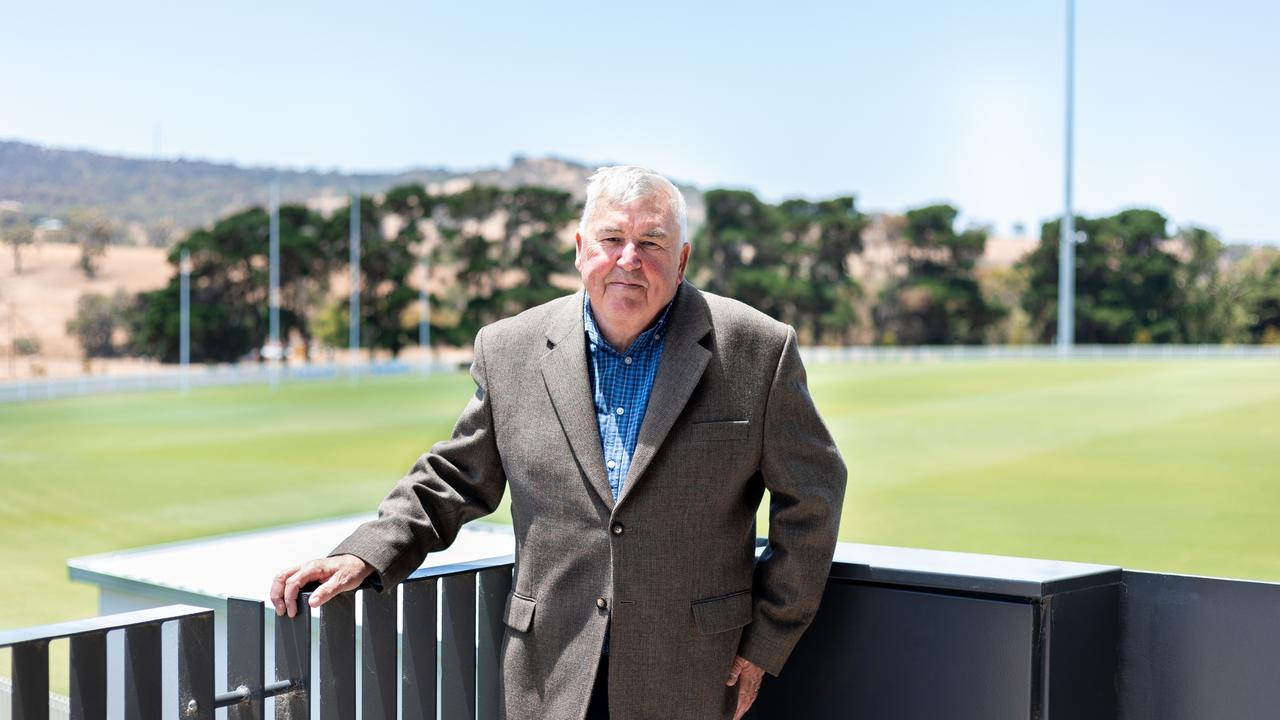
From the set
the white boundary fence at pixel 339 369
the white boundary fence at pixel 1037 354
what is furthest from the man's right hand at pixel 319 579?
the white boundary fence at pixel 1037 354

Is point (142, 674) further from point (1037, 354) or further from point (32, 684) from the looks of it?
point (1037, 354)

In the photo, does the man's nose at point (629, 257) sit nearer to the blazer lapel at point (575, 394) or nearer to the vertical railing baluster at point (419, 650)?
the blazer lapel at point (575, 394)

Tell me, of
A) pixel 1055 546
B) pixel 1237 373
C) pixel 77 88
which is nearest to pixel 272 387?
pixel 1237 373

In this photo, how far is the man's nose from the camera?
2.29m

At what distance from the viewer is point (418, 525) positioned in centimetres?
237

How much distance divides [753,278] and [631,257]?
61.8 metres

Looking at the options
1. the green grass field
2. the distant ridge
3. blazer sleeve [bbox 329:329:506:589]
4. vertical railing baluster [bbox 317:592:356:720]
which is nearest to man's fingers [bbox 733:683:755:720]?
blazer sleeve [bbox 329:329:506:589]

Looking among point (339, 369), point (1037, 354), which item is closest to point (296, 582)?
point (339, 369)

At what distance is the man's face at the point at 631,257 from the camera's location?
2303 millimetres

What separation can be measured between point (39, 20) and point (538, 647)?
312 feet

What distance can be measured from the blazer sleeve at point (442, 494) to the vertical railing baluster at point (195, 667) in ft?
0.87

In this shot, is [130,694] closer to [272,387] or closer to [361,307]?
[272,387]

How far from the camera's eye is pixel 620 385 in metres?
2.39

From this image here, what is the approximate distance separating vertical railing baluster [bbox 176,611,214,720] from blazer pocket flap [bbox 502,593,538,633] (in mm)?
515
